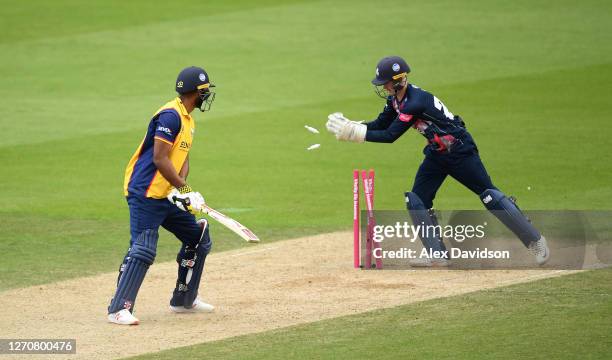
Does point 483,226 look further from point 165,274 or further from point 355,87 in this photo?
point 355,87

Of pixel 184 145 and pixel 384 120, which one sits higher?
pixel 384 120

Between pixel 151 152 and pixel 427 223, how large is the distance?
3071mm

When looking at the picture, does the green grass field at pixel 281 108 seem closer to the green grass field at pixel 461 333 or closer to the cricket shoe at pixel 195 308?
the green grass field at pixel 461 333

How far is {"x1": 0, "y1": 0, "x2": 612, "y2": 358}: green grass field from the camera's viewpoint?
43.4ft

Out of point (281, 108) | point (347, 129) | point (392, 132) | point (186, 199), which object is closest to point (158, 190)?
point (186, 199)

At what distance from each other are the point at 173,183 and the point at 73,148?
9044 millimetres

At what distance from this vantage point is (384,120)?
36.3 ft

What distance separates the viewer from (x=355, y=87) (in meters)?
21.2

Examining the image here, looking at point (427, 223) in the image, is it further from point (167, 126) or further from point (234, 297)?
point (167, 126)

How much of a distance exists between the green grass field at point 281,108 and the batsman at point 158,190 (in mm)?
1161

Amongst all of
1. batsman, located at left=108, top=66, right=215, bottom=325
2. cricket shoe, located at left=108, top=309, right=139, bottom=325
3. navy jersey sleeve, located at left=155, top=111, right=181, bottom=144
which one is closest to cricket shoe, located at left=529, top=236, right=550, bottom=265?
batsman, located at left=108, top=66, right=215, bottom=325

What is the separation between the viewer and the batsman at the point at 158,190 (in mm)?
9109
